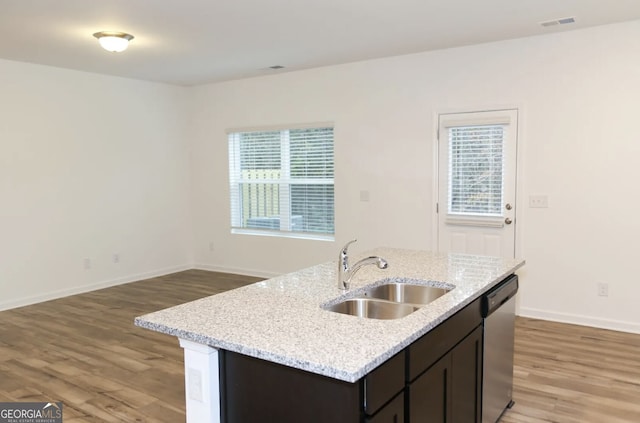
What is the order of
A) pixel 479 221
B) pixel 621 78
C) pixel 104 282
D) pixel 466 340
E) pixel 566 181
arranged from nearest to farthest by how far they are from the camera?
pixel 466 340 < pixel 621 78 < pixel 566 181 < pixel 479 221 < pixel 104 282

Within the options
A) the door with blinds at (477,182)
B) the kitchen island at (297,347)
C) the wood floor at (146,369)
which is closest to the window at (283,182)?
the door with blinds at (477,182)

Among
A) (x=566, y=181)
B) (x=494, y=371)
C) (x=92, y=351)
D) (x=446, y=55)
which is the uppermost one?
(x=446, y=55)

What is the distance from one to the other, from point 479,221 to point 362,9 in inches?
92.6

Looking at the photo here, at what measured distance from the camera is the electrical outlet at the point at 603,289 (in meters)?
4.36

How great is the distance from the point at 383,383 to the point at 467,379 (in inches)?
34.9

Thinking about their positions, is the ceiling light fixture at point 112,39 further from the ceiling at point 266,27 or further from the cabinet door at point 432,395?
the cabinet door at point 432,395

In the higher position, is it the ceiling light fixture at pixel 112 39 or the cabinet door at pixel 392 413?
the ceiling light fixture at pixel 112 39

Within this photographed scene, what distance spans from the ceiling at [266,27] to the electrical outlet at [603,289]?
7.22 ft

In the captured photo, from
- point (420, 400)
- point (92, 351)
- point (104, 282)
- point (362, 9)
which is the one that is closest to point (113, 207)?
point (104, 282)

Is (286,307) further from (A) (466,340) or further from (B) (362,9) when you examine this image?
(B) (362,9)

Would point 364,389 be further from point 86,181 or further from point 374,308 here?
point 86,181

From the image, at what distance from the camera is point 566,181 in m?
4.47

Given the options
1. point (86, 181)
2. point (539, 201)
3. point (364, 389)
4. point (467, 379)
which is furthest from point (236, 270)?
point (364, 389)

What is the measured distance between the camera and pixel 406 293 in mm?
2598
